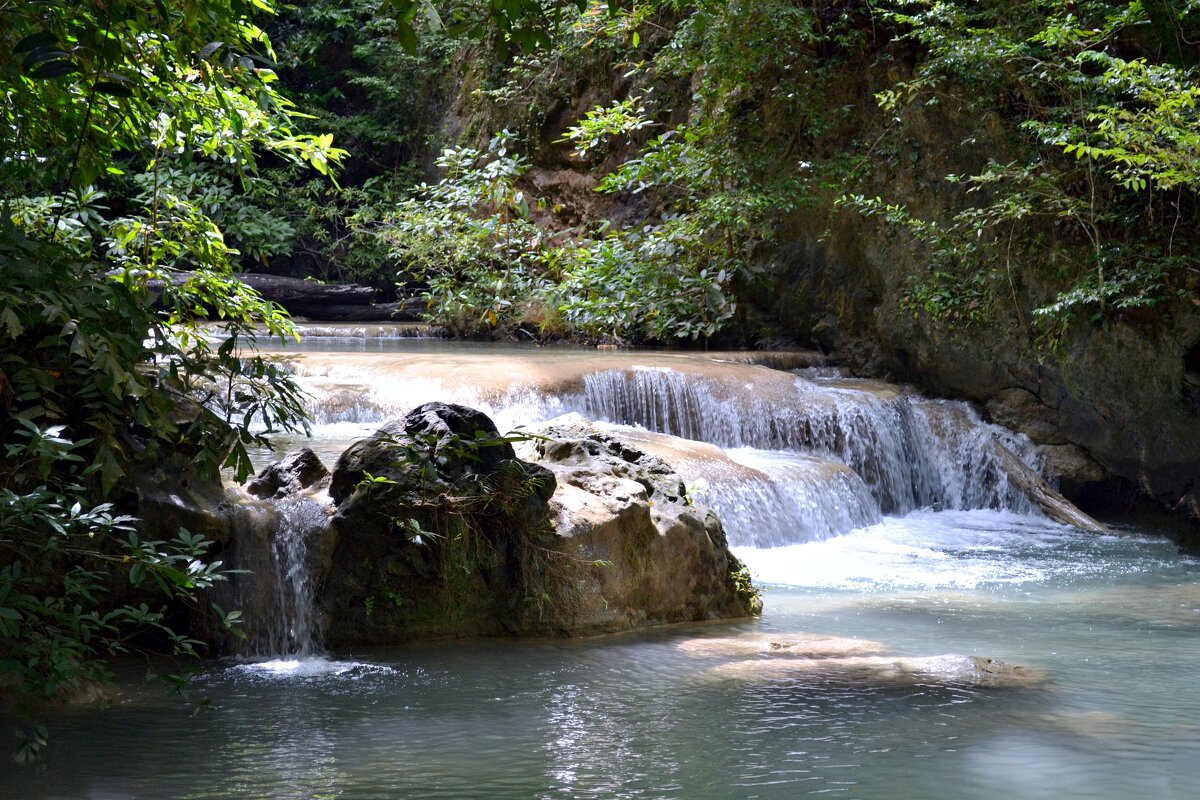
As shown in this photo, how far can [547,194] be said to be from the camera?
16.7m

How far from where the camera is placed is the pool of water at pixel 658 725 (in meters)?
3.64

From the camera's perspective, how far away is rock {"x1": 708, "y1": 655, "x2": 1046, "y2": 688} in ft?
15.8

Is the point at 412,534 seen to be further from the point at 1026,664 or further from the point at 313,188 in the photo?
the point at 313,188

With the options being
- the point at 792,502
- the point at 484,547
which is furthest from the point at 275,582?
the point at 792,502

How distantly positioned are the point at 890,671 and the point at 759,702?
2.46 ft

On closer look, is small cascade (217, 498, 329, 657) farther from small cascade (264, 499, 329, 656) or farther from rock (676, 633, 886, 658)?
rock (676, 633, 886, 658)

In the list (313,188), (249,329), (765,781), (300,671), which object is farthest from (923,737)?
(313,188)

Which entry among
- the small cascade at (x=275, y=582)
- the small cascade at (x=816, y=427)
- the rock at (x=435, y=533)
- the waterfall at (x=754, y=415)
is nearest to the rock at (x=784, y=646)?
the rock at (x=435, y=533)

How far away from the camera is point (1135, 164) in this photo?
359 inches

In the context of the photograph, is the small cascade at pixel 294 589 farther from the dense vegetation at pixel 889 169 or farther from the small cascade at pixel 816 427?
the small cascade at pixel 816 427

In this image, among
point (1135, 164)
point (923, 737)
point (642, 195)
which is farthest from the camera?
point (642, 195)

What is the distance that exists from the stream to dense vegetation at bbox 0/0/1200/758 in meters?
0.45

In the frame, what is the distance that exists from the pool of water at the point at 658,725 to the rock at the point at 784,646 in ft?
0.28

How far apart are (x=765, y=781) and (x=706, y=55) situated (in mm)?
8408
